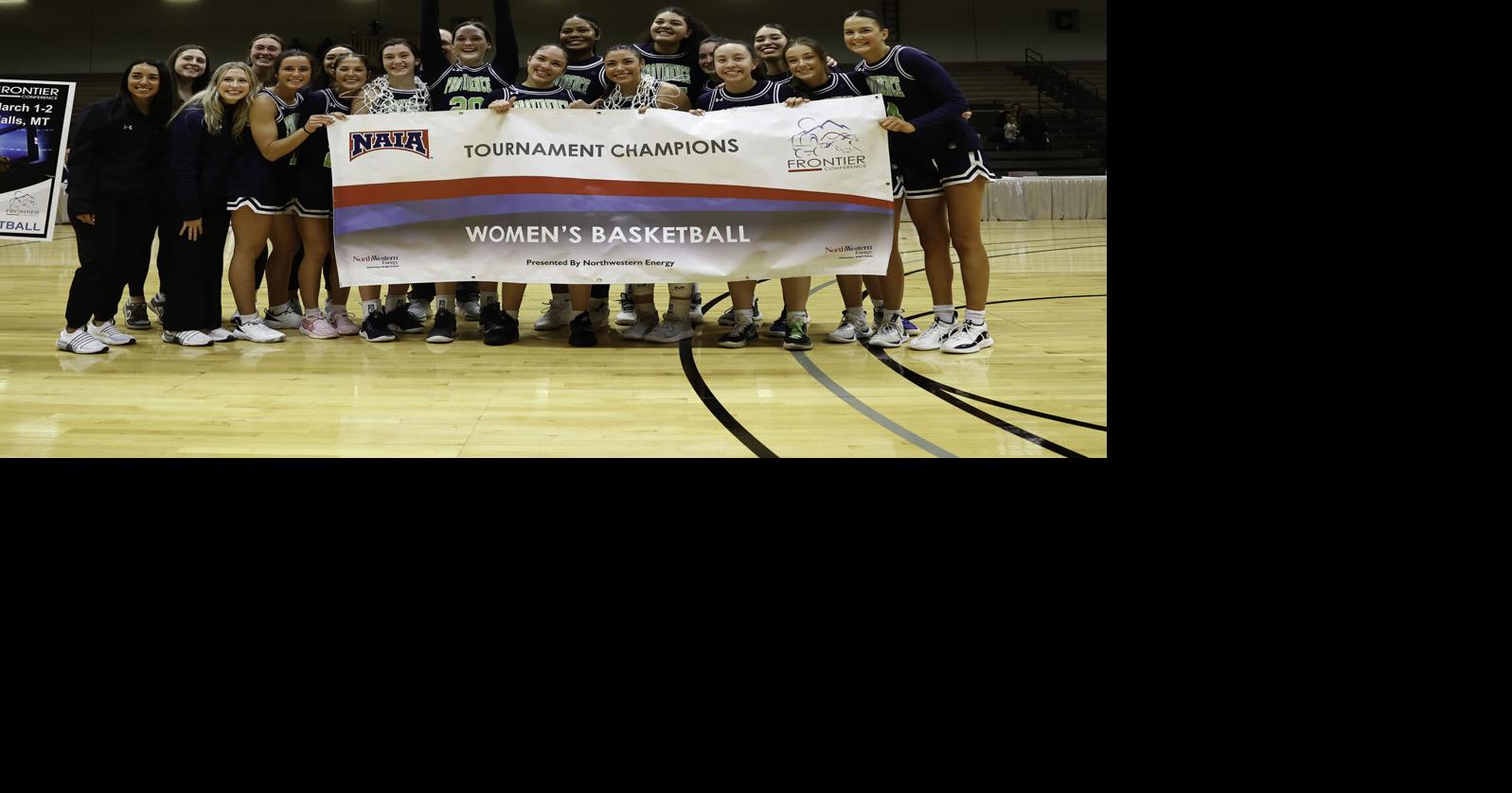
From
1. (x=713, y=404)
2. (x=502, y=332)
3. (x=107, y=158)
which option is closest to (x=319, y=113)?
(x=107, y=158)

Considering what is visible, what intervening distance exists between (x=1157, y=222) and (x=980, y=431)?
1.87m

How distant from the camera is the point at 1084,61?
19531mm

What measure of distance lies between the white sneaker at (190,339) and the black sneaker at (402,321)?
776 millimetres

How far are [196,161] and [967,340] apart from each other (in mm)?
3320

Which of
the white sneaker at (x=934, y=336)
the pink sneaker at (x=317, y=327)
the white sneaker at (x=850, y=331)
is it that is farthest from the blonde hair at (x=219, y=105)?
the white sneaker at (x=934, y=336)

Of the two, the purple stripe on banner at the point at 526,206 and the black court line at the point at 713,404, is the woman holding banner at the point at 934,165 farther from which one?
the black court line at the point at 713,404

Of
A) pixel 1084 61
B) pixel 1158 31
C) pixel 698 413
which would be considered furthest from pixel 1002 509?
pixel 1084 61

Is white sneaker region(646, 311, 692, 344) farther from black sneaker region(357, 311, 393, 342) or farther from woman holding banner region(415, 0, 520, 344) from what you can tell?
black sneaker region(357, 311, 393, 342)

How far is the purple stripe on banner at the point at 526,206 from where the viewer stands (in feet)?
15.7

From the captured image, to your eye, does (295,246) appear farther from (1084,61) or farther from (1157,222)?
(1084,61)

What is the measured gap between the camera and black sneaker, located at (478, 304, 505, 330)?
518 centimetres

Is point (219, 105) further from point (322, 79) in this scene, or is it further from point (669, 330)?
point (669, 330)

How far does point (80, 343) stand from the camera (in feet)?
15.8

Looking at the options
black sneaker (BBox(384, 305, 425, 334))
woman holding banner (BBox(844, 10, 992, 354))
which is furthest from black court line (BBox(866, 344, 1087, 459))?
black sneaker (BBox(384, 305, 425, 334))
